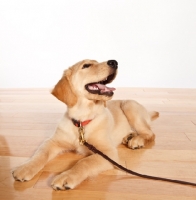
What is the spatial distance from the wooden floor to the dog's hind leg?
66 mm

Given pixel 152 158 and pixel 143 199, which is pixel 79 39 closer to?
pixel 152 158

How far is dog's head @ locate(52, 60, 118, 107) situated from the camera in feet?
5.53

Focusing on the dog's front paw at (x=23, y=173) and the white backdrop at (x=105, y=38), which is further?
the white backdrop at (x=105, y=38)

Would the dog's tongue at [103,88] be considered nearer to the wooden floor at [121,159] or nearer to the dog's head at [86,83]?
the dog's head at [86,83]

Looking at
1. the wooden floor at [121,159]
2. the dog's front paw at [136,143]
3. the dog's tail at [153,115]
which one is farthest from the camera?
the dog's tail at [153,115]

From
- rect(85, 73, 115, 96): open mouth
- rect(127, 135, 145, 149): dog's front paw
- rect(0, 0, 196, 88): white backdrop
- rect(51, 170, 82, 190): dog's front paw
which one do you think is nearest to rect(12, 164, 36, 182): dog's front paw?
rect(51, 170, 82, 190): dog's front paw

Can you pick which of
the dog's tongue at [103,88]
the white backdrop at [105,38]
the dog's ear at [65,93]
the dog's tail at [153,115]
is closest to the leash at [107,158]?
the dog's ear at [65,93]

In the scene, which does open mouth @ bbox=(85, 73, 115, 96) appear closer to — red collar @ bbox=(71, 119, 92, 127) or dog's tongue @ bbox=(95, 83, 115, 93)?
dog's tongue @ bbox=(95, 83, 115, 93)

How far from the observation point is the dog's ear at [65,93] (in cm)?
168

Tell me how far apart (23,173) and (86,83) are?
761mm

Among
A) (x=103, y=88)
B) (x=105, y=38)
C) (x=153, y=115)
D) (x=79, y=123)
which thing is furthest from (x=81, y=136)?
(x=105, y=38)

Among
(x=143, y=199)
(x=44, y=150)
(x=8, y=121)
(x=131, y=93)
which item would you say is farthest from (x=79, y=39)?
(x=143, y=199)

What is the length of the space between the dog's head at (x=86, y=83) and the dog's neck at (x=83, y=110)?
0.13 feet

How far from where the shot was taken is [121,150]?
1896 mm
